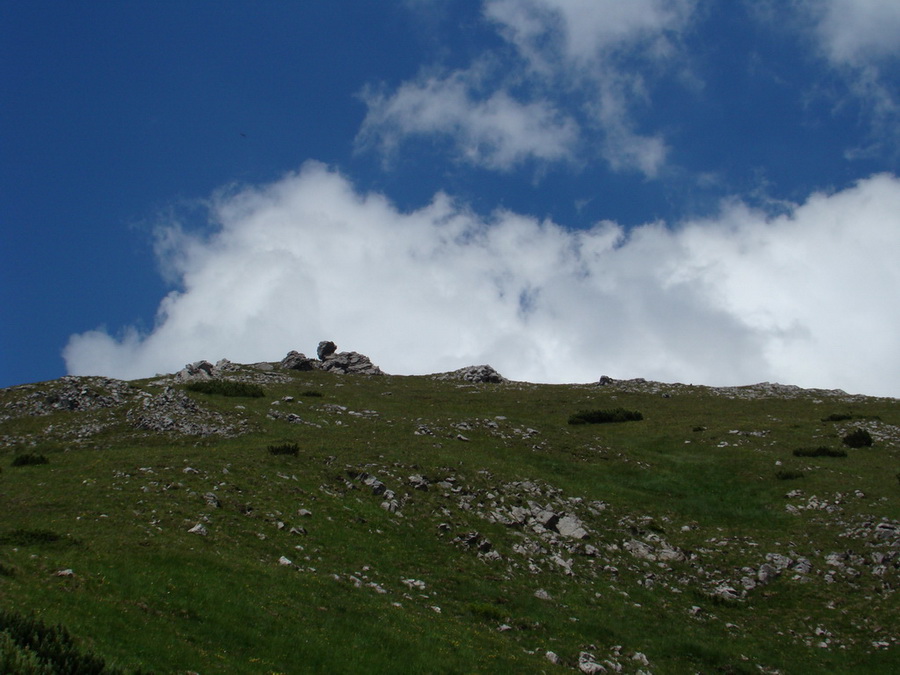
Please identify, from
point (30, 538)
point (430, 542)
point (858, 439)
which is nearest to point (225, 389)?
point (430, 542)

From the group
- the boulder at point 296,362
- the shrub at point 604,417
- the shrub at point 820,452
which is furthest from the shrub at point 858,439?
the boulder at point 296,362

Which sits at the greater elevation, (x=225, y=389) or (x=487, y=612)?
(x=225, y=389)

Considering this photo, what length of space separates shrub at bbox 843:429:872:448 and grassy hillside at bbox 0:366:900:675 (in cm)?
100

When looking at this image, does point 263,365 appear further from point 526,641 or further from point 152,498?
point 526,641

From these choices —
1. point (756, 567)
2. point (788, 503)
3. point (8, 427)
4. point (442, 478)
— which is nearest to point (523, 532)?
point (442, 478)

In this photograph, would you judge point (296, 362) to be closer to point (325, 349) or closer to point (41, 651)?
point (325, 349)

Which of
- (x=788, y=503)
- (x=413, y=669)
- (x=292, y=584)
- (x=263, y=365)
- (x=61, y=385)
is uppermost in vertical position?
(x=263, y=365)

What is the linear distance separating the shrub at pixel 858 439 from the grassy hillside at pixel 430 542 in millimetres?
998

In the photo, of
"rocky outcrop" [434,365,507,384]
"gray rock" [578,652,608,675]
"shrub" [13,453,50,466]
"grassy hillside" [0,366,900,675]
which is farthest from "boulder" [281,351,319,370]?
"gray rock" [578,652,608,675]

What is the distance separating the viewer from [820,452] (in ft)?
160

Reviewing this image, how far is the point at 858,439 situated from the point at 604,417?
73.5 feet

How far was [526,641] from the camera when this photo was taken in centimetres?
2341

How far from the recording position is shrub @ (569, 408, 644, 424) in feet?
211

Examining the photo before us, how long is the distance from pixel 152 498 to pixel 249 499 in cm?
434
